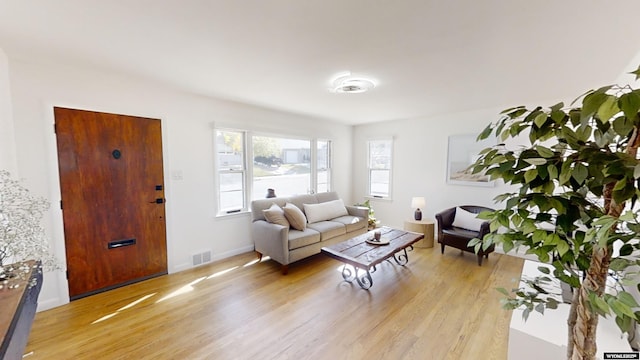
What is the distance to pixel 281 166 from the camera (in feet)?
15.3

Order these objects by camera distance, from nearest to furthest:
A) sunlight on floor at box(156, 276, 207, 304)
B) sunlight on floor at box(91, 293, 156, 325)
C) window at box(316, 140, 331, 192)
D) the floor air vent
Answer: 1. sunlight on floor at box(91, 293, 156, 325)
2. sunlight on floor at box(156, 276, 207, 304)
3. the floor air vent
4. window at box(316, 140, 331, 192)

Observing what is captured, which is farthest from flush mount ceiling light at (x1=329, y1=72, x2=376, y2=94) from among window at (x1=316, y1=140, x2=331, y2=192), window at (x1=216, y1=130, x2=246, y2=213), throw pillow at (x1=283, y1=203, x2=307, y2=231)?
window at (x1=316, y1=140, x2=331, y2=192)

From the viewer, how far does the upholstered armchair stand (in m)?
3.68

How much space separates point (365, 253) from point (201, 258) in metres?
2.28

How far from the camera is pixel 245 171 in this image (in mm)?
4086

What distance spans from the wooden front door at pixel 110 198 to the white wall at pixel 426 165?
4.18 metres

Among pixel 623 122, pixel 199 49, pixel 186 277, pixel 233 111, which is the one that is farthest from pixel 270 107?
pixel 623 122

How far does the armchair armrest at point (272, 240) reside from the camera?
10.6ft

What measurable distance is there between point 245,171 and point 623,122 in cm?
397

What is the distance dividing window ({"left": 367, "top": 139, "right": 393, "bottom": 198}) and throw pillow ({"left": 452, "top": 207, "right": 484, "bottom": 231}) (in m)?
1.59

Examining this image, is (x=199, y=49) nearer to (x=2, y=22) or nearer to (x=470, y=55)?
(x=2, y=22)

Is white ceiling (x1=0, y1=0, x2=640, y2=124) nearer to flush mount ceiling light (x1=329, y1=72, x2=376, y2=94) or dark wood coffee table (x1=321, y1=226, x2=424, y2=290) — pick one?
flush mount ceiling light (x1=329, y1=72, x2=376, y2=94)

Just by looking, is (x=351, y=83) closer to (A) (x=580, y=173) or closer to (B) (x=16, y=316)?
(A) (x=580, y=173)

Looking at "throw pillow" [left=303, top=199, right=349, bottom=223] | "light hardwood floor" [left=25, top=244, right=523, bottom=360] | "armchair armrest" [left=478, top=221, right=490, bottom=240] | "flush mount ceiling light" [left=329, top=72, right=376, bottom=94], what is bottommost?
"light hardwood floor" [left=25, top=244, right=523, bottom=360]
